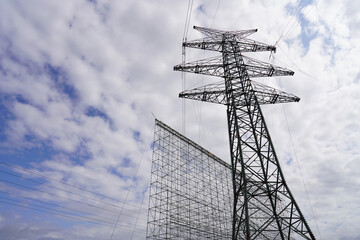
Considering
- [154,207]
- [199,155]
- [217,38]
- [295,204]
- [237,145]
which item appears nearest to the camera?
[295,204]

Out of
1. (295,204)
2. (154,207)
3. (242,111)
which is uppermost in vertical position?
(242,111)

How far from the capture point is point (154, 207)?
73.5 ft

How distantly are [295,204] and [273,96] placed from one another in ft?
22.1

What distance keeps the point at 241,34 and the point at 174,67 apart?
620cm

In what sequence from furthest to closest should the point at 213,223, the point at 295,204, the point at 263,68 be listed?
the point at 213,223 < the point at 263,68 < the point at 295,204

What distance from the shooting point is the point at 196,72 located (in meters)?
16.0

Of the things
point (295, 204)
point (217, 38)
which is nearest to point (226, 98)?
point (217, 38)

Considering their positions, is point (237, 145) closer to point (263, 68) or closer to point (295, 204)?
point (295, 204)

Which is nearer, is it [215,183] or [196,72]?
[196,72]

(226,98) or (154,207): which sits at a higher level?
(226,98)

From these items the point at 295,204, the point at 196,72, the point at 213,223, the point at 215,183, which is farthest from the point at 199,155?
the point at 295,204

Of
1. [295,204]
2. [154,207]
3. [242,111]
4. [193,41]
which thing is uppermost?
[193,41]

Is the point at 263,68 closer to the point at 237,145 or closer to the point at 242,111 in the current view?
the point at 242,111

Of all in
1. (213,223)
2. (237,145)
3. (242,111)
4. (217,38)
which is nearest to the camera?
(237,145)
